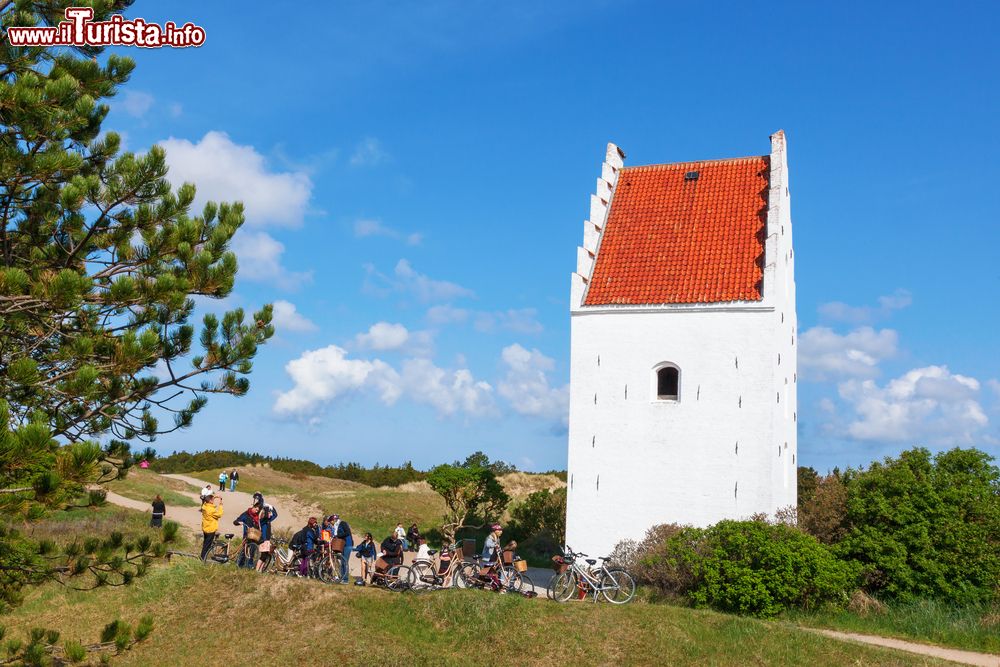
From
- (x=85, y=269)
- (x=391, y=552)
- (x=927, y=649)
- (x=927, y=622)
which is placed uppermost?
(x=85, y=269)

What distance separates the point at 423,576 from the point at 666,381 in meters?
8.85

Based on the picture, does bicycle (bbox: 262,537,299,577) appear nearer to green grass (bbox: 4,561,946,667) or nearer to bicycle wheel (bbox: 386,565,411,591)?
green grass (bbox: 4,561,946,667)

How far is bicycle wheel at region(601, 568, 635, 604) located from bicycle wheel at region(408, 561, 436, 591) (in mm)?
3883

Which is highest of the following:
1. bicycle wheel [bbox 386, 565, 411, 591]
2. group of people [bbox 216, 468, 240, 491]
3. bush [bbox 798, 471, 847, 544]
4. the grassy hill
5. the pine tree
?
the pine tree

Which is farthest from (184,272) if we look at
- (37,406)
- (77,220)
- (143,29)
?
(143,29)

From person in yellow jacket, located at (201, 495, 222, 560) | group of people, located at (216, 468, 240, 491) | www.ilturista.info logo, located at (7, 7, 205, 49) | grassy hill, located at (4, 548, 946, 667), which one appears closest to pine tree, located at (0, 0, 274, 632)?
www.ilturista.info logo, located at (7, 7, 205, 49)

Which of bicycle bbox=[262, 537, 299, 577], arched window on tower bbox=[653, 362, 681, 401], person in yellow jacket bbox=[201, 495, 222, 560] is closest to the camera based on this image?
bicycle bbox=[262, 537, 299, 577]

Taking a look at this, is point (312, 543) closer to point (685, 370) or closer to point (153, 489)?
point (685, 370)

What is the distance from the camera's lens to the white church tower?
21250 mm

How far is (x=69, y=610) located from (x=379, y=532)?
14073mm

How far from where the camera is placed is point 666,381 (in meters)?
22.6

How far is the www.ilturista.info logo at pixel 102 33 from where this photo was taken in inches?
397

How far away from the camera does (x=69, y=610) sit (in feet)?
62.3

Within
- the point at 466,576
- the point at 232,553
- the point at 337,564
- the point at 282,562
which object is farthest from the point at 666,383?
the point at 232,553
